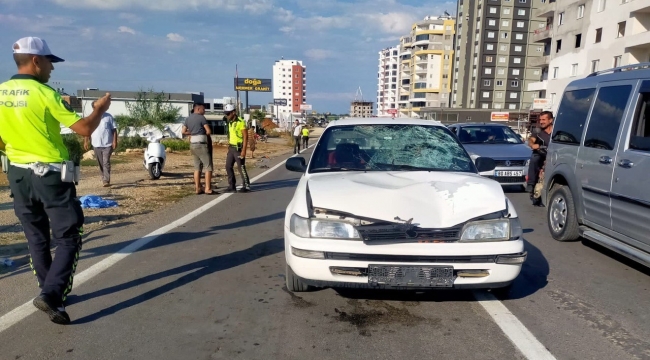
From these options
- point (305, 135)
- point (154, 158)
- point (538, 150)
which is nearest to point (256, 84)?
point (305, 135)

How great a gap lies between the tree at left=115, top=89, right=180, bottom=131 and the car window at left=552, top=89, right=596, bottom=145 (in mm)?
40066

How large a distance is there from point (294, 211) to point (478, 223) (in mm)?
1478

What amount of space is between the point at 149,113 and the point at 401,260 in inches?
1825

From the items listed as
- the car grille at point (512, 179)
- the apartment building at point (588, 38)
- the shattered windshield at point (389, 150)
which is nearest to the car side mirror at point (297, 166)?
the shattered windshield at point (389, 150)

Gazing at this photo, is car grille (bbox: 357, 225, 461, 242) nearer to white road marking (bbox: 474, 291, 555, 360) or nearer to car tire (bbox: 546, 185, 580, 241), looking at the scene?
white road marking (bbox: 474, 291, 555, 360)

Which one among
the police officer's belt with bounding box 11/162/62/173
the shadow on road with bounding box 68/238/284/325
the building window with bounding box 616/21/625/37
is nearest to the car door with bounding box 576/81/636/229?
the shadow on road with bounding box 68/238/284/325

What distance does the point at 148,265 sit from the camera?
5.01m

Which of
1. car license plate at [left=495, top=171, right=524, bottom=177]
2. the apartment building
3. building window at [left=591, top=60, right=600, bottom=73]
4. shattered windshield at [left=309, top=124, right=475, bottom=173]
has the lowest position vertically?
car license plate at [left=495, top=171, right=524, bottom=177]

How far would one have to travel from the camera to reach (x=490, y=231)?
3.61 meters

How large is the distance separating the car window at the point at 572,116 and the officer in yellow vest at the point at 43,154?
17.6 ft

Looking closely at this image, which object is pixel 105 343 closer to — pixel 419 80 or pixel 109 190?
pixel 109 190

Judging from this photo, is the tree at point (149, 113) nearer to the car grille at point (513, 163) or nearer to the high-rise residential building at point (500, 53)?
the car grille at point (513, 163)

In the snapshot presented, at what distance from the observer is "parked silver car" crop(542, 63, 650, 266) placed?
458 cm

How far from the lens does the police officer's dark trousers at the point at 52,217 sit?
3.43 meters
